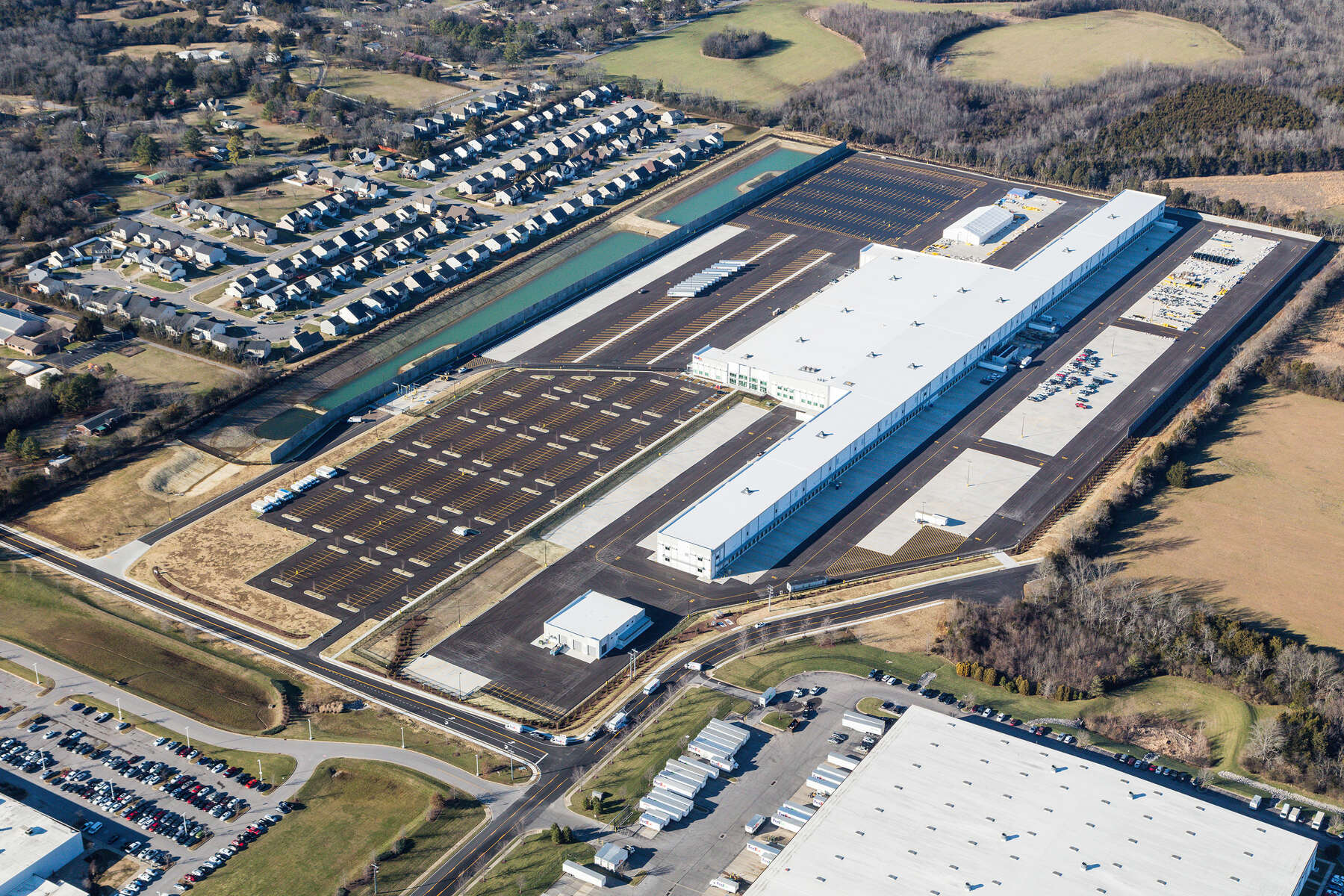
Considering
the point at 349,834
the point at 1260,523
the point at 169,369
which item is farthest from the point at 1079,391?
the point at 169,369

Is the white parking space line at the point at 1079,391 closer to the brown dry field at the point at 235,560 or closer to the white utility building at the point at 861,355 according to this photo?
the white utility building at the point at 861,355

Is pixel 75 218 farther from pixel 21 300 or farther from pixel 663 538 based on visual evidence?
pixel 663 538

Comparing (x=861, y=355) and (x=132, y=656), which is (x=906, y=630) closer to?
(x=861, y=355)

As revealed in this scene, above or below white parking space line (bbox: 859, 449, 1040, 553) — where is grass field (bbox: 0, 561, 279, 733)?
below

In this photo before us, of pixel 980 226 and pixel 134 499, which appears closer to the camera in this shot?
pixel 134 499

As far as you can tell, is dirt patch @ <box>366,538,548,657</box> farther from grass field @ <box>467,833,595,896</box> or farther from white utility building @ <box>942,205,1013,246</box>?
white utility building @ <box>942,205,1013,246</box>

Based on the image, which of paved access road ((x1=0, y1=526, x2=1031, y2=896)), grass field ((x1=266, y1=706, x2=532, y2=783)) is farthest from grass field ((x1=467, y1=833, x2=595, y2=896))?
grass field ((x1=266, y1=706, x2=532, y2=783))
